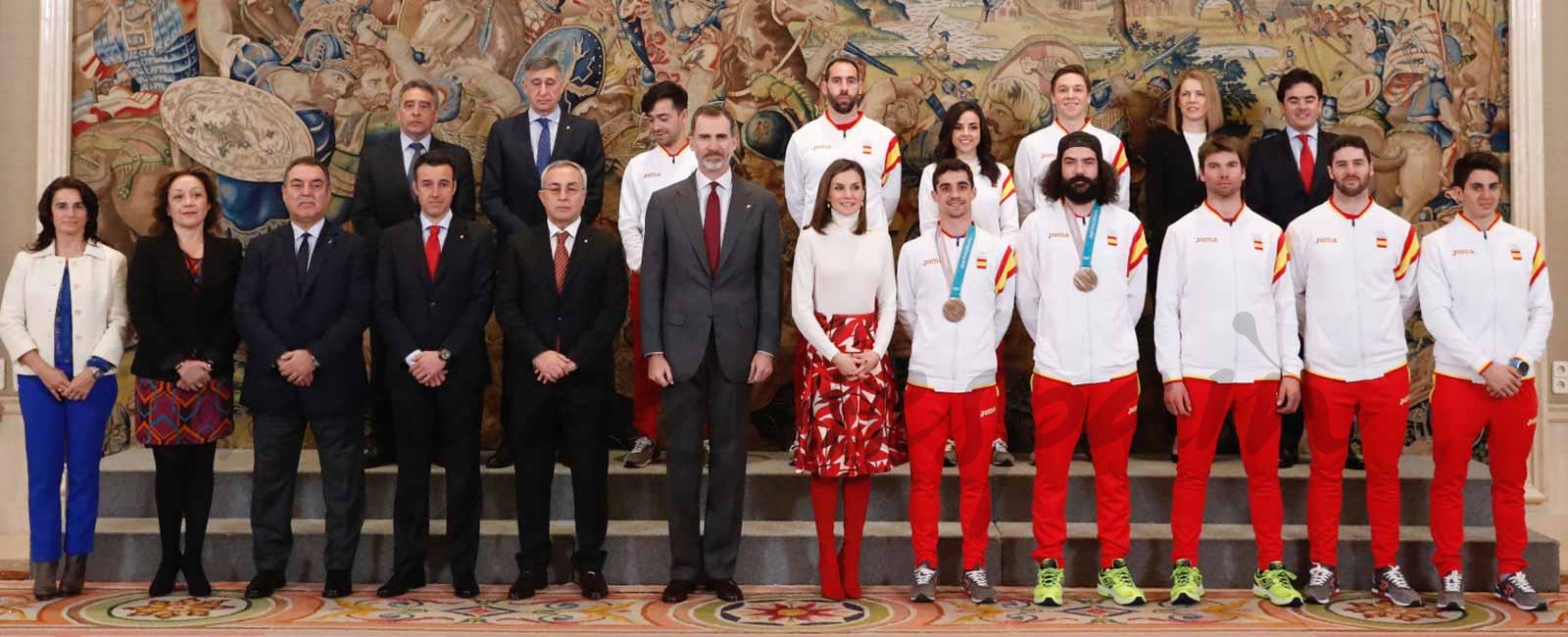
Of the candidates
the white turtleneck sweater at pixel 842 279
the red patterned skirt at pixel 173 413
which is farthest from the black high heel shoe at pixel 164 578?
the white turtleneck sweater at pixel 842 279

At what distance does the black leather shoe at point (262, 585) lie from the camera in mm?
4578

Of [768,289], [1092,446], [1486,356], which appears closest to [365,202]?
[768,289]

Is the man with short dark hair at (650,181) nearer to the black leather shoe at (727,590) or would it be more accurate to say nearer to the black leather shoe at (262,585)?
the black leather shoe at (727,590)

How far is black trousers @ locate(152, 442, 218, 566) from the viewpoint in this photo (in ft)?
15.1

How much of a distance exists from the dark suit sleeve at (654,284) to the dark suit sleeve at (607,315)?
0.10 metres

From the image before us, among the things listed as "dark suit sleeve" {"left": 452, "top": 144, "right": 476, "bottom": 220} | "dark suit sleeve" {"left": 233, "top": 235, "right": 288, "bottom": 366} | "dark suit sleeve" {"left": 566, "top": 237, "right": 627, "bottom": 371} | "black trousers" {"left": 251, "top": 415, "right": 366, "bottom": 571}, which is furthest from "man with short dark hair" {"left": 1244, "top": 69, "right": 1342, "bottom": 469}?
"dark suit sleeve" {"left": 233, "top": 235, "right": 288, "bottom": 366}

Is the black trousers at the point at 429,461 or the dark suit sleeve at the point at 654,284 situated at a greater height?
the dark suit sleeve at the point at 654,284

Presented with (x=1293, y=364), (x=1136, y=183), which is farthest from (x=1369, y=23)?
(x=1293, y=364)

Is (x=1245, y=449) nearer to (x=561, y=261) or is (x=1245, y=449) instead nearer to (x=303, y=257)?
(x=561, y=261)

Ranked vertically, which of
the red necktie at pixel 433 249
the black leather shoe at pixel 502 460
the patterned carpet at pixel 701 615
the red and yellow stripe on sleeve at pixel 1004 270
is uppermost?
the red necktie at pixel 433 249

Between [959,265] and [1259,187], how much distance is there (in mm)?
1490

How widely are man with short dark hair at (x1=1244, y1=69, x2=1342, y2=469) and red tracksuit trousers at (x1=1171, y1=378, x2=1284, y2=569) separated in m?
0.71

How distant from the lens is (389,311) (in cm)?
461

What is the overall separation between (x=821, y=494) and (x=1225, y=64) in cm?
293
